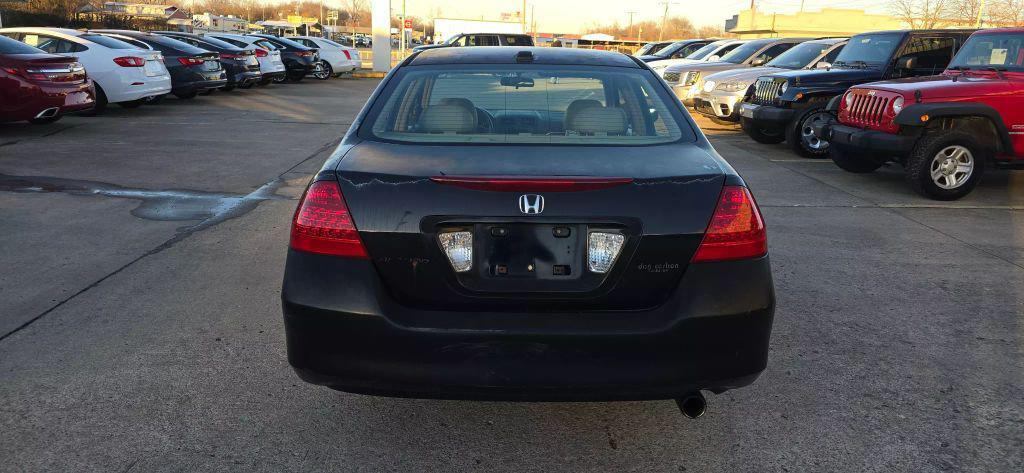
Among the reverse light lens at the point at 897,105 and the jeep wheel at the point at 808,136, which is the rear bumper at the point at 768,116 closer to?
the jeep wheel at the point at 808,136

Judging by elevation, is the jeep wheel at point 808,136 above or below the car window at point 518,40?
below

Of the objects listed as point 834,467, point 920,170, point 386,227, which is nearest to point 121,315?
point 386,227

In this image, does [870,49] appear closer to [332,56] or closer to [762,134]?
[762,134]

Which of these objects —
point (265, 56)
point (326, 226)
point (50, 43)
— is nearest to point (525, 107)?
point (326, 226)

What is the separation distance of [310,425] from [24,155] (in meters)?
8.41

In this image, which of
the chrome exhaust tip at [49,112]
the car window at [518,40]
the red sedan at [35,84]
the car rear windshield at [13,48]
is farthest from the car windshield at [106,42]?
Result: the car window at [518,40]

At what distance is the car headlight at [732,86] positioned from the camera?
14516mm

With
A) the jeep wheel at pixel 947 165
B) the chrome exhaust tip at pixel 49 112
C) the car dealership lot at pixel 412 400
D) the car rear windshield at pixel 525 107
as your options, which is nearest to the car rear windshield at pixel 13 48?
the chrome exhaust tip at pixel 49 112

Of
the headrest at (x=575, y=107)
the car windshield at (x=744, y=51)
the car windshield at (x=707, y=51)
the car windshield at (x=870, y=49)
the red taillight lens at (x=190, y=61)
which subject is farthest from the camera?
the car windshield at (x=707, y=51)

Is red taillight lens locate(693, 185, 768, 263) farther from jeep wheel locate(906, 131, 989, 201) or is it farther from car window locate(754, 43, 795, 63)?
car window locate(754, 43, 795, 63)

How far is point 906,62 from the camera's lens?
10445 mm

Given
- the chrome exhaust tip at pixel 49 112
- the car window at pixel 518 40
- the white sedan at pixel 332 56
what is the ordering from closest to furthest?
the chrome exhaust tip at pixel 49 112 → the car window at pixel 518 40 → the white sedan at pixel 332 56

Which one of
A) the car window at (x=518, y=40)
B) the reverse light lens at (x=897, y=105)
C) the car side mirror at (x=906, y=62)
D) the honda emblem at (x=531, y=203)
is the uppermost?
the car window at (x=518, y=40)

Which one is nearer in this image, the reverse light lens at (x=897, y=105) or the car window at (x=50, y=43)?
the reverse light lens at (x=897, y=105)
